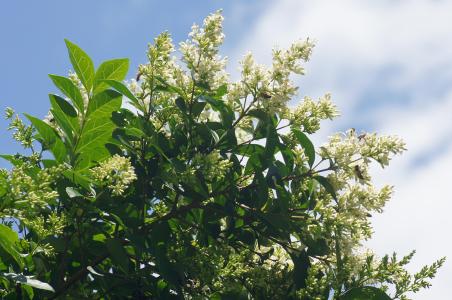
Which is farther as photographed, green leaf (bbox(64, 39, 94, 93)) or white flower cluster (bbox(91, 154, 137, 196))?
green leaf (bbox(64, 39, 94, 93))

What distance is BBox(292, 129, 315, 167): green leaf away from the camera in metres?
3.46

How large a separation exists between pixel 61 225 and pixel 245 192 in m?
0.96

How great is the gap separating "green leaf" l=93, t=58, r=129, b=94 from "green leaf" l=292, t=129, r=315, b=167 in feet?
2.73

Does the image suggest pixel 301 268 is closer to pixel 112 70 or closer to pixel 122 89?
pixel 122 89

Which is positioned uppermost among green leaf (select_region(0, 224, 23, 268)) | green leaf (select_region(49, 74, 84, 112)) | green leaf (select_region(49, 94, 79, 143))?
green leaf (select_region(49, 74, 84, 112))

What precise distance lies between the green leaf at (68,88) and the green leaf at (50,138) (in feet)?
0.56

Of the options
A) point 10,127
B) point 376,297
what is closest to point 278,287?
point 376,297

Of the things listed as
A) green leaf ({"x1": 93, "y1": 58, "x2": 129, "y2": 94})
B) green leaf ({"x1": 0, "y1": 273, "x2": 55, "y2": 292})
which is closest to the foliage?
green leaf ({"x1": 93, "y1": 58, "x2": 129, "y2": 94})

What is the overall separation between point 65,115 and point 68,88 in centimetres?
13

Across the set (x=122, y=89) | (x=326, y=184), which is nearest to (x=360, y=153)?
(x=326, y=184)

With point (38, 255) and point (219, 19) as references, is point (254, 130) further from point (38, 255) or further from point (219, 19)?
point (38, 255)

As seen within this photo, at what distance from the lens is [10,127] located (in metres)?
3.39

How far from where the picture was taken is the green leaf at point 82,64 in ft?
11.1

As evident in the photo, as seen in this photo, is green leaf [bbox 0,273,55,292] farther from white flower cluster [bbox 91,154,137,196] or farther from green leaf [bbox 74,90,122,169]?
green leaf [bbox 74,90,122,169]
